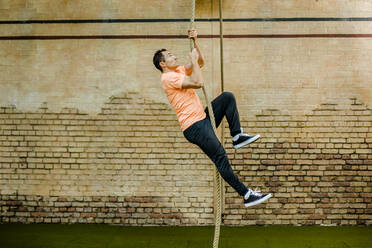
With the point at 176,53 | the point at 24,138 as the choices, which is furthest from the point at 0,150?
the point at 176,53

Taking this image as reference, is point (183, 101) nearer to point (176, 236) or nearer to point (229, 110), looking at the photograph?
point (229, 110)

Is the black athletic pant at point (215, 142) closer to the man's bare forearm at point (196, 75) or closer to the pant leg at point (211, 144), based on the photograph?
the pant leg at point (211, 144)

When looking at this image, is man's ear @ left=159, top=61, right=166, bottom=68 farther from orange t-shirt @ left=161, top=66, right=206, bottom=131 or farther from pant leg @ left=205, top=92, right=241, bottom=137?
pant leg @ left=205, top=92, right=241, bottom=137

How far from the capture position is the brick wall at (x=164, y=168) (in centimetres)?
574

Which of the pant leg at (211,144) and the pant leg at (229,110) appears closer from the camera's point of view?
the pant leg at (211,144)

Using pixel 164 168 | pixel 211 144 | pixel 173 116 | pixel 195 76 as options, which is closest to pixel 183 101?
pixel 195 76

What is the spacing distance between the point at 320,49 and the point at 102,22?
3115mm

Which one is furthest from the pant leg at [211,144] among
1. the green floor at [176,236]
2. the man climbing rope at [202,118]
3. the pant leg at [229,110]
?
the green floor at [176,236]

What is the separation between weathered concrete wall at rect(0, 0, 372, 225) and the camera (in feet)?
18.9

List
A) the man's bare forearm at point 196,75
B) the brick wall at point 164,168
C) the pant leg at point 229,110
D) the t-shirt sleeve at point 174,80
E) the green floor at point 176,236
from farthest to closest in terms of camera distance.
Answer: the brick wall at point 164,168, the green floor at point 176,236, the pant leg at point 229,110, the t-shirt sleeve at point 174,80, the man's bare forearm at point 196,75

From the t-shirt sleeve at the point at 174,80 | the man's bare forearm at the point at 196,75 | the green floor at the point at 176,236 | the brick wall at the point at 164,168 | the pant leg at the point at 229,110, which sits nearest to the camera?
the man's bare forearm at the point at 196,75

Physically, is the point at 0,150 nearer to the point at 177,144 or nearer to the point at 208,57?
the point at 177,144

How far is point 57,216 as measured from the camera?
19.2 feet

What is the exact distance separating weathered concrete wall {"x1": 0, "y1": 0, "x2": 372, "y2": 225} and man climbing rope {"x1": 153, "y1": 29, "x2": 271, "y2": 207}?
1.99 meters
